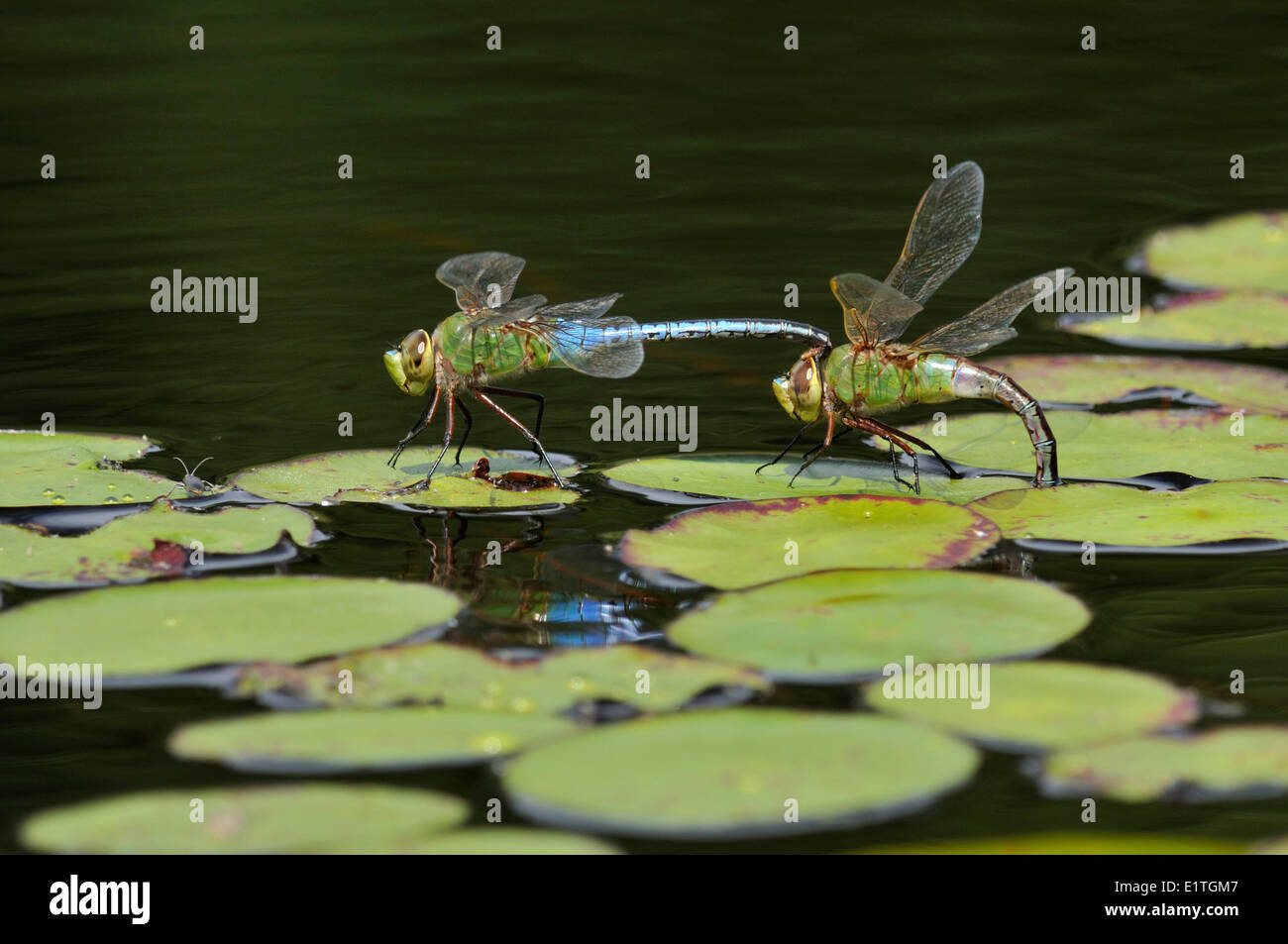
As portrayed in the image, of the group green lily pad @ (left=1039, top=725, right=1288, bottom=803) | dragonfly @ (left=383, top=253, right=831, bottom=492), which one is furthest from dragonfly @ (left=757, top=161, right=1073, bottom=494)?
green lily pad @ (left=1039, top=725, right=1288, bottom=803)

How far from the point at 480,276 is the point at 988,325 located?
1941 millimetres

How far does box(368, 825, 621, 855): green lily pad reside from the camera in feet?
9.55

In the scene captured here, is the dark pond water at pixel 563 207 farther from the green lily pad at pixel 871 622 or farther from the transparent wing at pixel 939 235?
the transparent wing at pixel 939 235

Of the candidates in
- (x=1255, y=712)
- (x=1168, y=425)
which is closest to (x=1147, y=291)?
(x=1168, y=425)

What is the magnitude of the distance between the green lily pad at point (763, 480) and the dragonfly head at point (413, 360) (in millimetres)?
779

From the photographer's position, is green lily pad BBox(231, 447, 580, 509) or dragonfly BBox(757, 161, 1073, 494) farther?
dragonfly BBox(757, 161, 1073, 494)

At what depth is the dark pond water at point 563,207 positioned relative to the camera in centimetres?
426

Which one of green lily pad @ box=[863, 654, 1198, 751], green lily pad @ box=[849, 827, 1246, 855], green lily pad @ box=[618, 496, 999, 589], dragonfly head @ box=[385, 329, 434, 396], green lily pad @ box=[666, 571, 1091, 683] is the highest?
dragonfly head @ box=[385, 329, 434, 396]

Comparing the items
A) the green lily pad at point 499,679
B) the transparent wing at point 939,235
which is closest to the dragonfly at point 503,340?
the transparent wing at point 939,235

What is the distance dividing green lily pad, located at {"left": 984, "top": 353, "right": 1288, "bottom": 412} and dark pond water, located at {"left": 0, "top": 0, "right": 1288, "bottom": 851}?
0.44m

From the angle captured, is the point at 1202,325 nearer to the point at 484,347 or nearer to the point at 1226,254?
the point at 1226,254

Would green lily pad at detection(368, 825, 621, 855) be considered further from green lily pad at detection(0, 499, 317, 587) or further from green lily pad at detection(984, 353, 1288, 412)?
green lily pad at detection(984, 353, 1288, 412)

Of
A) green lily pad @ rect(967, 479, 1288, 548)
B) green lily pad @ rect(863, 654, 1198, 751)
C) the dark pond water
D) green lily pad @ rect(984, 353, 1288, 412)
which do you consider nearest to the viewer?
→ green lily pad @ rect(863, 654, 1198, 751)

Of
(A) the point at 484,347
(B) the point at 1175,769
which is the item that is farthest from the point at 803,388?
(B) the point at 1175,769
